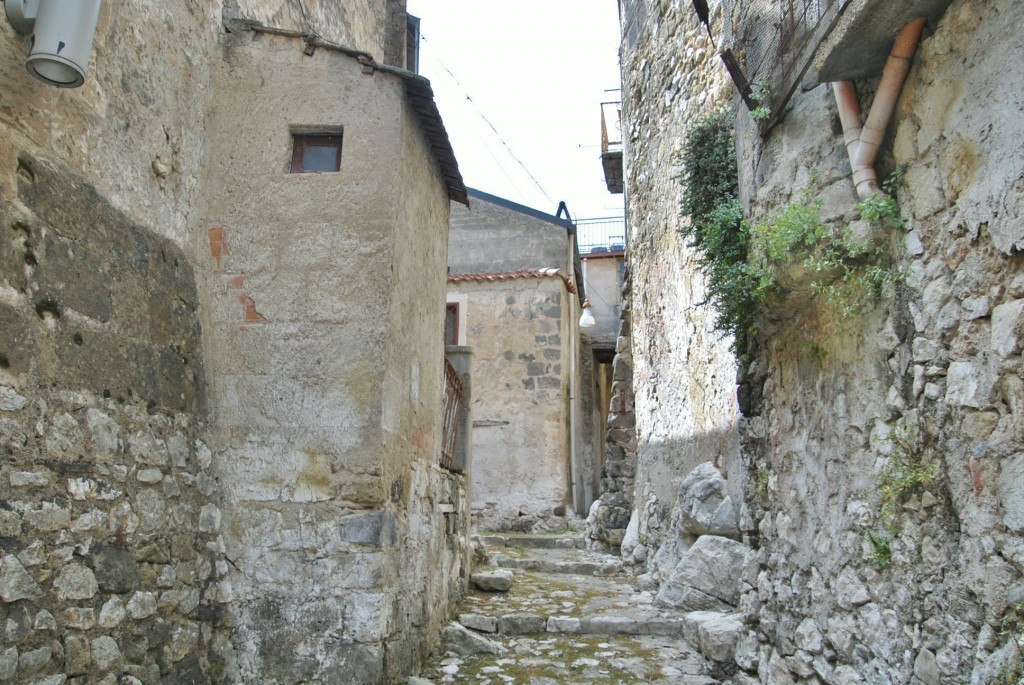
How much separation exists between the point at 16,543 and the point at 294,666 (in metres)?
1.55

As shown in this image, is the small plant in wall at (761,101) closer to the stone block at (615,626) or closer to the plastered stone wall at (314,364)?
the plastered stone wall at (314,364)

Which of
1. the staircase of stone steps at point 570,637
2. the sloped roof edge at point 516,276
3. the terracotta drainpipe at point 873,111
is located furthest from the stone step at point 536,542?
the terracotta drainpipe at point 873,111

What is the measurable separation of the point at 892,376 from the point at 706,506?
13.2 feet

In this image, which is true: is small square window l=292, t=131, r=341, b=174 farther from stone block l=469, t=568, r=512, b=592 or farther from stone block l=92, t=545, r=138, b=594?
stone block l=469, t=568, r=512, b=592

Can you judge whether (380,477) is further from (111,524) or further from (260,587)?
(111,524)

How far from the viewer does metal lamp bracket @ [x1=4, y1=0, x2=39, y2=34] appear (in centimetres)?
281

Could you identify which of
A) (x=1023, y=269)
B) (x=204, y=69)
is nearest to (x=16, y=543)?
(x=204, y=69)

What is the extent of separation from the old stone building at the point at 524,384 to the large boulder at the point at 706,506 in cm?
521

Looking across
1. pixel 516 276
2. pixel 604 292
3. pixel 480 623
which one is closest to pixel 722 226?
pixel 480 623

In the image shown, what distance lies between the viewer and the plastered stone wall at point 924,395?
2.27 m

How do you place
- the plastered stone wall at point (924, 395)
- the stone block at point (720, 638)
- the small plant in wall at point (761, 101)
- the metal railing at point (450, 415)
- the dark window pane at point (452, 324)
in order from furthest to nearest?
the dark window pane at point (452, 324), the metal railing at point (450, 415), the stone block at point (720, 638), the small plant in wall at point (761, 101), the plastered stone wall at point (924, 395)

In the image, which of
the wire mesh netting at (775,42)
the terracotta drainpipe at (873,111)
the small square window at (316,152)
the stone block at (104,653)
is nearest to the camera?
the terracotta drainpipe at (873,111)

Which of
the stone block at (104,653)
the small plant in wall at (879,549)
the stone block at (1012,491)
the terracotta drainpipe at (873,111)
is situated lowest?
the stone block at (104,653)

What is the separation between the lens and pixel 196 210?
418 cm
